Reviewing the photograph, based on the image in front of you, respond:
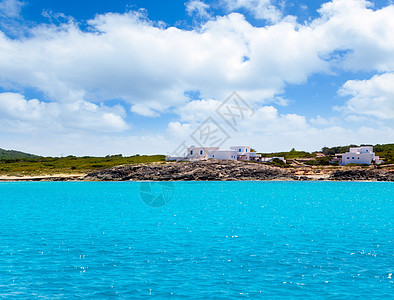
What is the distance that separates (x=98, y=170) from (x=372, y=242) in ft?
511

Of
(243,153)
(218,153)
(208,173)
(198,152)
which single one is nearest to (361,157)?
(243,153)

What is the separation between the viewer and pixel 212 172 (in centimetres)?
15275

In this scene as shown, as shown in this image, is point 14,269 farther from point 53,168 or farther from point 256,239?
point 53,168

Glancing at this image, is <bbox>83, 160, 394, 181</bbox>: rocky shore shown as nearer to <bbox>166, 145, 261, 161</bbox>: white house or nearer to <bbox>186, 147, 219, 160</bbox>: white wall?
<bbox>166, 145, 261, 161</bbox>: white house

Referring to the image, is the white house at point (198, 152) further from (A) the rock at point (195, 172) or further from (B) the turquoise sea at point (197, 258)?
(B) the turquoise sea at point (197, 258)

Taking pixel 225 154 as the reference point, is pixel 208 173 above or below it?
below

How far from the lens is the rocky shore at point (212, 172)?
14100 centimetres

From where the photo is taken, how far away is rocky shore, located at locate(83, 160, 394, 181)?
5551 inches

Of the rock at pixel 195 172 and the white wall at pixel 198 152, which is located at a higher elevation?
the white wall at pixel 198 152

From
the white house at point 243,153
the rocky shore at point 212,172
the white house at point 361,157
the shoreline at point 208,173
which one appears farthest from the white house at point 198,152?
the white house at point 361,157

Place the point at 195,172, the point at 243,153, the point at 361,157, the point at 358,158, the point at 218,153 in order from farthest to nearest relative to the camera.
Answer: the point at 243,153
the point at 218,153
the point at 358,158
the point at 361,157
the point at 195,172

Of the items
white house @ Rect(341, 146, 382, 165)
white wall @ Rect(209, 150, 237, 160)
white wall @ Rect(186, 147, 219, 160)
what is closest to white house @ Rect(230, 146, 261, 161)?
white wall @ Rect(209, 150, 237, 160)

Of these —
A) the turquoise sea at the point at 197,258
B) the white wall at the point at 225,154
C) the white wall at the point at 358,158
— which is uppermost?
the white wall at the point at 225,154

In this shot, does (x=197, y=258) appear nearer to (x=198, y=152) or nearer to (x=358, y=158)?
(x=198, y=152)
